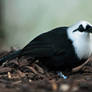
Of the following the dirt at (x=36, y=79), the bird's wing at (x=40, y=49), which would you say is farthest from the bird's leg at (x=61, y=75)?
the bird's wing at (x=40, y=49)

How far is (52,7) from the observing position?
735cm

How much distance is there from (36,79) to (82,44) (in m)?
0.77

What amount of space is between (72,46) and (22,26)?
330 centimetres

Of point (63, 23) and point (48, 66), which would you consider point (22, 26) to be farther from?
point (48, 66)

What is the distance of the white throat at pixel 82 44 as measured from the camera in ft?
14.4

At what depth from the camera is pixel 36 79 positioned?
4.32 meters

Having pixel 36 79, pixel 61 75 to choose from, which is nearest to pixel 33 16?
pixel 61 75

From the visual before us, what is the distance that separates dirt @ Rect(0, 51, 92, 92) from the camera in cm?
314

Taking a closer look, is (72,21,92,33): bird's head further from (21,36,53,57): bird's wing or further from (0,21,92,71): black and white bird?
(21,36,53,57): bird's wing

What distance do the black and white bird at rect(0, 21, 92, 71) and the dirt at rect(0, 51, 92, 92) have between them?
0.58ft

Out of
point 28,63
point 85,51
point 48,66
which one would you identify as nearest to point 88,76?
point 85,51

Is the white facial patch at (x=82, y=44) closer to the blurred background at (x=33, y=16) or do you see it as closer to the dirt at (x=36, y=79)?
the dirt at (x=36, y=79)

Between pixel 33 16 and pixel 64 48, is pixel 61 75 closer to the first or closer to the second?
pixel 64 48

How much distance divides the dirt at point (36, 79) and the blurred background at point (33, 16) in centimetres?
206
